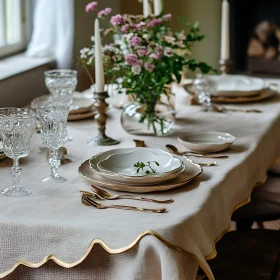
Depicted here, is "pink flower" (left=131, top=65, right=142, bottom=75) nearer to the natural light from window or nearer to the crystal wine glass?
the crystal wine glass

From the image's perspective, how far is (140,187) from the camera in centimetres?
165

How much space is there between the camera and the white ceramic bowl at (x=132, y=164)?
1670mm

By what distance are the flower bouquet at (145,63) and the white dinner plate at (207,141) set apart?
124 millimetres

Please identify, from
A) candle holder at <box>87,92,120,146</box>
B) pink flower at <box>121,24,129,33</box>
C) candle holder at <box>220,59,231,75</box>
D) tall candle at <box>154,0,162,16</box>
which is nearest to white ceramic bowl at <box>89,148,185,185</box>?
candle holder at <box>87,92,120,146</box>

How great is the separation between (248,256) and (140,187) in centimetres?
59

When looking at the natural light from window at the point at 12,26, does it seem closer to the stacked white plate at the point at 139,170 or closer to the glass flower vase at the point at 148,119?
the glass flower vase at the point at 148,119

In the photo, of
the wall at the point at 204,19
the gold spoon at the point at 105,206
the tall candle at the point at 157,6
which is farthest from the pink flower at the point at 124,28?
the wall at the point at 204,19

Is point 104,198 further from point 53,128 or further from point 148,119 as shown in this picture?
point 148,119

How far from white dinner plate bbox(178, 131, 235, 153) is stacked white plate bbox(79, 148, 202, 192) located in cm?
15

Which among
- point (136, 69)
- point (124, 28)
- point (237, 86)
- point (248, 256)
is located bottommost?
point (248, 256)

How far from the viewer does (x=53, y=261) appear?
1.49m

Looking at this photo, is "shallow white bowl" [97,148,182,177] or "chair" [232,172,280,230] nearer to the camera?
"shallow white bowl" [97,148,182,177]

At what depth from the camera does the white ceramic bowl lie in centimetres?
167

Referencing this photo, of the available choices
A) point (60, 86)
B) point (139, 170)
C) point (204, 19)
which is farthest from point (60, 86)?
point (204, 19)
